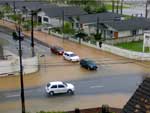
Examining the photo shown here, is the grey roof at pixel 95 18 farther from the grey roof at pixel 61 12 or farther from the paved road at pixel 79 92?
the paved road at pixel 79 92

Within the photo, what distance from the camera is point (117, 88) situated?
27.9 meters

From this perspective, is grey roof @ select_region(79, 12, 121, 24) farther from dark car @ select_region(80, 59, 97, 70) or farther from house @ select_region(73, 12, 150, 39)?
dark car @ select_region(80, 59, 97, 70)

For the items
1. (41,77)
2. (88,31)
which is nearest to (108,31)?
(88,31)

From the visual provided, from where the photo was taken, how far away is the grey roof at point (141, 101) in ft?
29.3

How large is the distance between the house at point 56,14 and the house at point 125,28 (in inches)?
385

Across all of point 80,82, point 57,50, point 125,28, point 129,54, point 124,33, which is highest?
point 125,28

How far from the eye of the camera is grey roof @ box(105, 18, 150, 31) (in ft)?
152

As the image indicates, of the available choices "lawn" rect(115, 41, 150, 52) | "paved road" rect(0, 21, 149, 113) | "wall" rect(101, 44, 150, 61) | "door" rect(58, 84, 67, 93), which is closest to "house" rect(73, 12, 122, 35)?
"lawn" rect(115, 41, 150, 52)

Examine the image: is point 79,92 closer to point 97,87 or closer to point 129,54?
point 97,87

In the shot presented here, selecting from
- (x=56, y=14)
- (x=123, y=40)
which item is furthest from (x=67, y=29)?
(x=56, y=14)

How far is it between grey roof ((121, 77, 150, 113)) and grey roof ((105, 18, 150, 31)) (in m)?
36.5

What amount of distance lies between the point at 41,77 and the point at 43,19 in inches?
1114

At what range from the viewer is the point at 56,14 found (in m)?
56.8

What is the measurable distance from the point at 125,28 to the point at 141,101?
37907 mm
